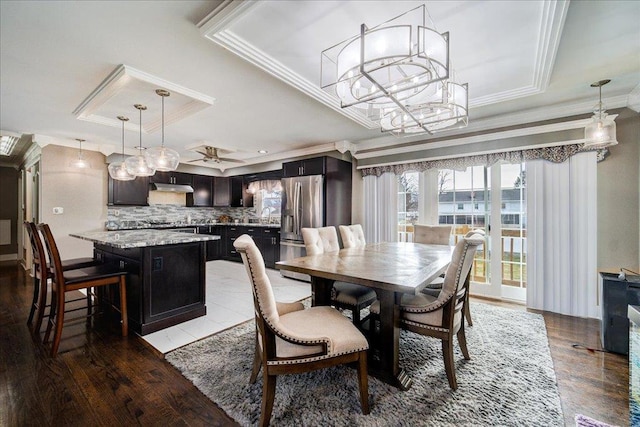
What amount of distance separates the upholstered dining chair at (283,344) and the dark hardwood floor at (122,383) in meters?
0.44

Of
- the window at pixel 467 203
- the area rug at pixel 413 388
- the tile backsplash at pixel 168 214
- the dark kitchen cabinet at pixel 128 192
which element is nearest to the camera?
the area rug at pixel 413 388

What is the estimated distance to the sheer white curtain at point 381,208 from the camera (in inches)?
177

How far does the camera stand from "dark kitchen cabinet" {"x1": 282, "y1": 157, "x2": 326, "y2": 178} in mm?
4723

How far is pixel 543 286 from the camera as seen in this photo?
332cm

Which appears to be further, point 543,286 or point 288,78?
point 543,286

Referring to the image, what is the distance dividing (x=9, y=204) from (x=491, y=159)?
10202mm

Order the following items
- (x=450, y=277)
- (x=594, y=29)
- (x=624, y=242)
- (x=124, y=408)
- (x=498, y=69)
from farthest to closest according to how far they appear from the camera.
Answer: (x=624, y=242) → (x=498, y=69) → (x=594, y=29) → (x=450, y=277) → (x=124, y=408)

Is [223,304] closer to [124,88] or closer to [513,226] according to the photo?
[124,88]

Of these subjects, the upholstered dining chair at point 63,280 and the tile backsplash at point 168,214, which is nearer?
the upholstered dining chair at point 63,280

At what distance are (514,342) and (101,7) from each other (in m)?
4.03

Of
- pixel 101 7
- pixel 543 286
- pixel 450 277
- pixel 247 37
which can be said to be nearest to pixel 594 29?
pixel 450 277

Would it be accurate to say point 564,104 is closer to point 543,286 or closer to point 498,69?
point 498,69

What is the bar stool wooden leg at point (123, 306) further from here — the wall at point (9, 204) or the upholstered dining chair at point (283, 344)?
the wall at point (9, 204)

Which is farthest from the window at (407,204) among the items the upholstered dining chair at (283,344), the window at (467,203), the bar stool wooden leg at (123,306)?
the bar stool wooden leg at (123,306)
